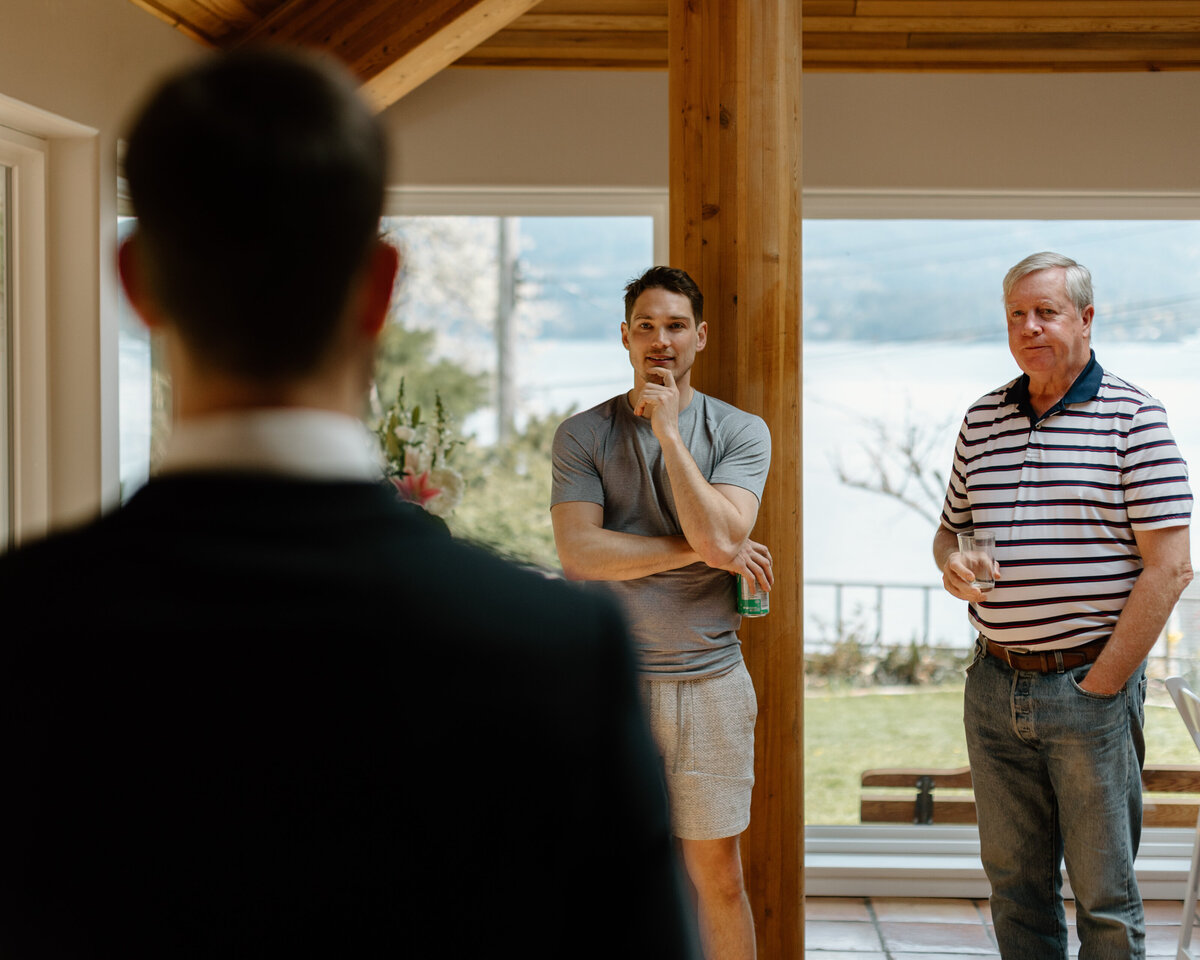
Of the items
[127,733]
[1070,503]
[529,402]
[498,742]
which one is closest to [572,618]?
[498,742]

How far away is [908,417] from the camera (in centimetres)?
346

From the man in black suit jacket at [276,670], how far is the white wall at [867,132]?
2936 mm

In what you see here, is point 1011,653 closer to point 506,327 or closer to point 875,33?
point 506,327

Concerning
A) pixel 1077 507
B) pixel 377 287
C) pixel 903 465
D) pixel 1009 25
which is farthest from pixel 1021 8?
pixel 377 287

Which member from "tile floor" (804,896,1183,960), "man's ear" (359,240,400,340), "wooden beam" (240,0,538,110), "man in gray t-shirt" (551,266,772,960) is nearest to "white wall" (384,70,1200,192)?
"wooden beam" (240,0,538,110)

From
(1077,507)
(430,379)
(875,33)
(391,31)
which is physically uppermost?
(875,33)

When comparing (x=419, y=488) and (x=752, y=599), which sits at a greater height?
(x=419, y=488)

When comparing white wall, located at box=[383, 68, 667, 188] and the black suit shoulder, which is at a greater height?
white wall, located at box=[383, 68, 667, 188]

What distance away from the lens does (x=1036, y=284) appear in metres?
2.26

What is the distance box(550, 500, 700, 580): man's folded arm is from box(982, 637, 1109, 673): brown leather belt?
0.74 metres

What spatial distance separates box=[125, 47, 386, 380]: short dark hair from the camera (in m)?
0.45

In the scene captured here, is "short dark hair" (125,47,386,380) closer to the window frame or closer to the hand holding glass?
the hand holding glass

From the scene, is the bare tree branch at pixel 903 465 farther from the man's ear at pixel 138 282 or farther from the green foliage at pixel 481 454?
the man's ear at pixel 138 282

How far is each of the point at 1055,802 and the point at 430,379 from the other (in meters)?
2.20
